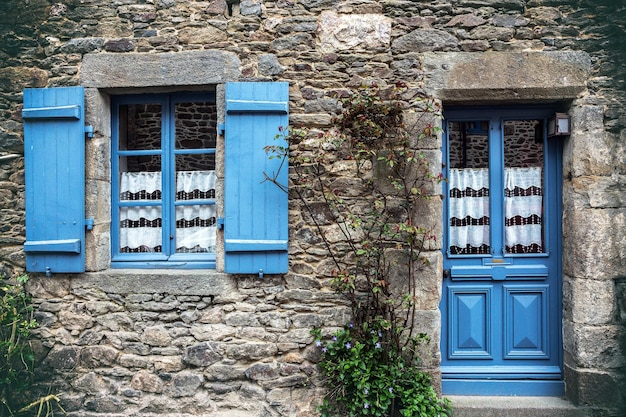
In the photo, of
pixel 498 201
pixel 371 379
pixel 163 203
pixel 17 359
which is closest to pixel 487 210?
pixel 498 201

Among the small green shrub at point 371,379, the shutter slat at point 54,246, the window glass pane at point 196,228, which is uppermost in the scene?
the window glass pane at point 196,228

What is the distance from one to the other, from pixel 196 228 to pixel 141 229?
0.45 meters

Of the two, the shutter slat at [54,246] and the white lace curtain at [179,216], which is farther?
the white lace curtain at [179,216]

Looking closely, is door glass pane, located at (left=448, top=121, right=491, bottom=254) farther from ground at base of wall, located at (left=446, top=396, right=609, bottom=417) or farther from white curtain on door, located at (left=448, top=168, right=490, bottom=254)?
ground at base of wall, located at (left=446, top=396, right=609, bottom=417)

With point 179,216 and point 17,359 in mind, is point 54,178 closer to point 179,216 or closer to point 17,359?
point 179,216

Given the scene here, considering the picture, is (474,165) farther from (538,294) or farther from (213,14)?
(213,14)

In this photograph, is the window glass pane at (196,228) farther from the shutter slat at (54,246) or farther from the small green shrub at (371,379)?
the small green shrub at (371,379)

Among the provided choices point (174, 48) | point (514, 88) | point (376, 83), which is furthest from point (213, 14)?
point (514, 88)

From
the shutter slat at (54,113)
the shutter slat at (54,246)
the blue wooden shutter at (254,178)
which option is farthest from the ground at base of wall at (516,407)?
the shutter slat at (54,113)

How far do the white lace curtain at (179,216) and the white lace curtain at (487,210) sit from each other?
1934 mm

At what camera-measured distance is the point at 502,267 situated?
3230 mm

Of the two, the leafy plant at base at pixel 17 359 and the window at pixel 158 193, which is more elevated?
the window at pixel 158 193

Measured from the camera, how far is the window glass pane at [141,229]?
11.0 ft

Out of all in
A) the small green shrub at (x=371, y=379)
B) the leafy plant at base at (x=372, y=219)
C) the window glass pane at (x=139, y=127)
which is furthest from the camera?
the window glass pane at (x=139, y=127)
